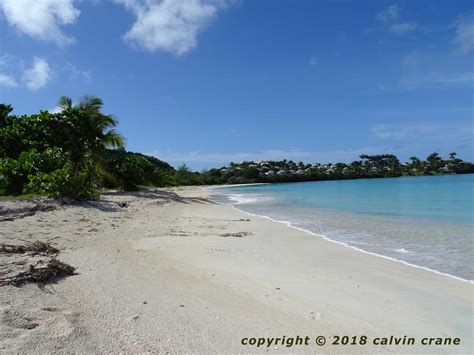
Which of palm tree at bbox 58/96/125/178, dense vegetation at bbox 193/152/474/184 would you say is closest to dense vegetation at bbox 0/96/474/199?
palm tree at bbox 58/96/125/178

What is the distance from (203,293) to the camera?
419 cm

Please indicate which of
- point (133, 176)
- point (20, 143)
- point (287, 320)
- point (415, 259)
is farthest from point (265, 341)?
point (133, 176)

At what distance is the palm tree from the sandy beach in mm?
13718

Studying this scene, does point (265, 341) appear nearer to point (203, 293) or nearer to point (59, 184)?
point (203, 293)

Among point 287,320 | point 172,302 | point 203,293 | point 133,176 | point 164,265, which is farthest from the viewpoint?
point 133,176

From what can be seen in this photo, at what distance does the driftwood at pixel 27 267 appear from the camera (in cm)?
381

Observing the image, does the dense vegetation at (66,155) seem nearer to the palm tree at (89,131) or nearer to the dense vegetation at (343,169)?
the palm tree at (89,131)

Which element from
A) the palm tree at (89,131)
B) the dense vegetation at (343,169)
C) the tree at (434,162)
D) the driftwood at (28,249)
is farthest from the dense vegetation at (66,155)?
the tree at (434,162)

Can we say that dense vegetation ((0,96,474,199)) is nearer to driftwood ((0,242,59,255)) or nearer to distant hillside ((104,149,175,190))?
distant hillside ((104,149,175,190))

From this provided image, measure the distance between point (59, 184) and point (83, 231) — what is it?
595 centimetres

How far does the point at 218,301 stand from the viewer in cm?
394

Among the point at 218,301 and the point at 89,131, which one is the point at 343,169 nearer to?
the point at 89,131

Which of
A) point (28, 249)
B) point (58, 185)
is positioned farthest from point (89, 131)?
point (28, 249)

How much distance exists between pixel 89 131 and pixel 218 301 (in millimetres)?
19008
